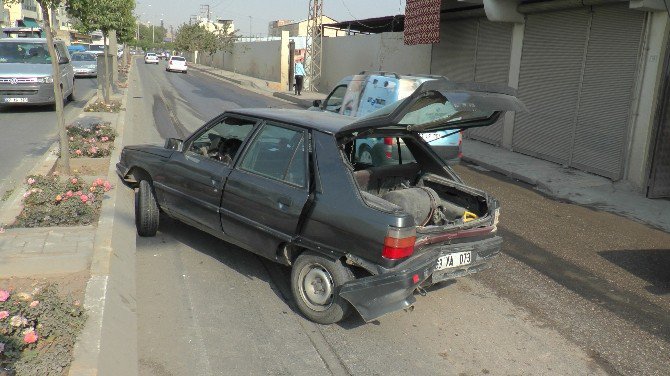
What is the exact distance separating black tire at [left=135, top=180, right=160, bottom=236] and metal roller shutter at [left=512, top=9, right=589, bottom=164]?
893cm

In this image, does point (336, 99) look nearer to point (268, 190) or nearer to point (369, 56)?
point (268, 190)

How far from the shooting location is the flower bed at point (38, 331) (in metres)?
3.24

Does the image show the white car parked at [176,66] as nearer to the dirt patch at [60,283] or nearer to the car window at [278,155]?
the car window at [278,155]

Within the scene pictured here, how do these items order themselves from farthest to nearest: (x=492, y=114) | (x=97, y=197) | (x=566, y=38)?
(x=566, y=38), (x=97, y=197), (x=492, y=114)

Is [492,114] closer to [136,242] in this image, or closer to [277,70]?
[136,242]

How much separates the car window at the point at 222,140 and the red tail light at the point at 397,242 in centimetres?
194

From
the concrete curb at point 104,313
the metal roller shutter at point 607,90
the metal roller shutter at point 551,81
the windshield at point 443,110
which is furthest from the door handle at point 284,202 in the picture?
the metal roller shutter at point 551,81

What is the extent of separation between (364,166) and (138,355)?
2.54 m

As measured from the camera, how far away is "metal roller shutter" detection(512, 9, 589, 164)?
11969mm

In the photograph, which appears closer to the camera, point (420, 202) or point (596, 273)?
point (420, 202)

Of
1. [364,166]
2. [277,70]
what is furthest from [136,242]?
[277,70]

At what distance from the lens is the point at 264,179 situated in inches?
190

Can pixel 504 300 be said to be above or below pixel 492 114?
below

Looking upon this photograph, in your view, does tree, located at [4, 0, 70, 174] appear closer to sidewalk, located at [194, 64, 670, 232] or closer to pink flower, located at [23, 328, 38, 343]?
pink flower, located at [23, 328, 38, 343]
